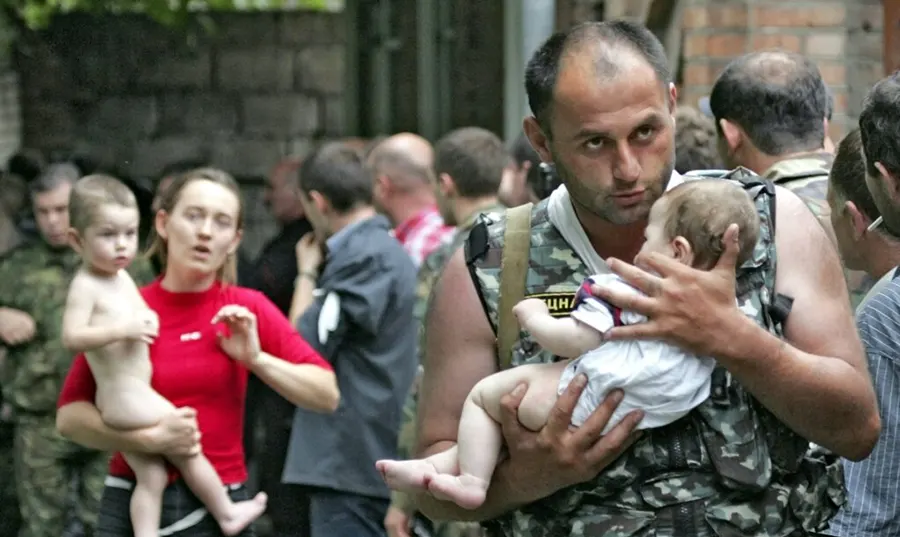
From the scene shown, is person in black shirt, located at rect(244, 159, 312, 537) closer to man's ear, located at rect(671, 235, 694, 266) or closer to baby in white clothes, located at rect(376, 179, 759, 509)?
baby in white clothes, located at rect(376, 179, 759, 509)

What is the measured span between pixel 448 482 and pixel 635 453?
1.27 feet

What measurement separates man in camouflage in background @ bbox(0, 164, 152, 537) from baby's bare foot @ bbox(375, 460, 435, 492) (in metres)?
3.78

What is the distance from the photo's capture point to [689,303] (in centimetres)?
299

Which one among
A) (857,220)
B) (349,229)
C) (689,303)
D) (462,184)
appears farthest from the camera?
(349,229)

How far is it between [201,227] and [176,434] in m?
0.66

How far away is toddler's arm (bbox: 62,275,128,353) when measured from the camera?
514cm

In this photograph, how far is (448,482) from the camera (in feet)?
11.0

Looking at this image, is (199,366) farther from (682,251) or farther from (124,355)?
(682,251)

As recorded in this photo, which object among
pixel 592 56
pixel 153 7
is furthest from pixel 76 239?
pixel 153 7

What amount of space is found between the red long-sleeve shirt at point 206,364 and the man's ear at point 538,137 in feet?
6.61

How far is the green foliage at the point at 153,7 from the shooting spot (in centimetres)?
1046

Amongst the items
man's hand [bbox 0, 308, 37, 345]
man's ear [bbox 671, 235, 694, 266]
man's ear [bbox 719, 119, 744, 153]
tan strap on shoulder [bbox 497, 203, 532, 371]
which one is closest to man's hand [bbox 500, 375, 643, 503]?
tan strap on shoulder [bbox 497, 203, 532, 371]

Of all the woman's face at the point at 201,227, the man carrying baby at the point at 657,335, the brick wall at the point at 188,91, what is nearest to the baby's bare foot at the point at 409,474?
the man carrying baby at the point at 657,335

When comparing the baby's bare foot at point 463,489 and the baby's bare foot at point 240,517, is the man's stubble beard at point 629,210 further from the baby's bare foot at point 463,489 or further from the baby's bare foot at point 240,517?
the baby's bare foot at point 240,517
